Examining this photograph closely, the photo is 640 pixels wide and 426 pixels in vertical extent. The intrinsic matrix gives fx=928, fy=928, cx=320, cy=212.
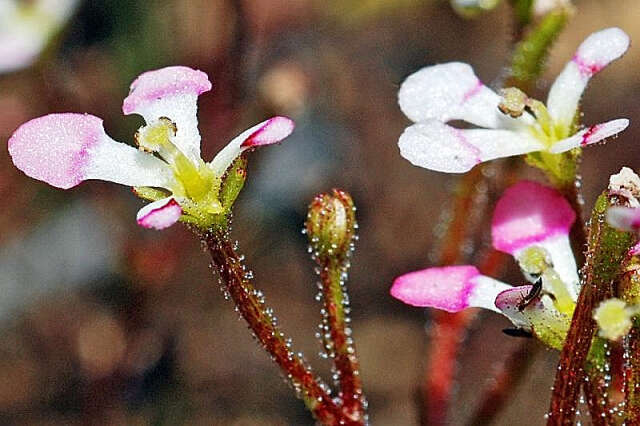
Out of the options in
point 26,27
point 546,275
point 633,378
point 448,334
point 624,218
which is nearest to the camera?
point 624,218

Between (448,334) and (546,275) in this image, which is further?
(448,334)

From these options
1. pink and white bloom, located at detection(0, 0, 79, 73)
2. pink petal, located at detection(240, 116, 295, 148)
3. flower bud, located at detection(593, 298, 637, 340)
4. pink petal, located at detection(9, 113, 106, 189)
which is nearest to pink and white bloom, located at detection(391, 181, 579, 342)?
flower bud, located at detection(593, 298, 637, 340)

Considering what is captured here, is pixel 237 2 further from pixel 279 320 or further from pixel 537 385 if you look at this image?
pixel 537 385

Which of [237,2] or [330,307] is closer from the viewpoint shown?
[330,307]

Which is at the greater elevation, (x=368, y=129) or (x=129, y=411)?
(x=368, y=129)

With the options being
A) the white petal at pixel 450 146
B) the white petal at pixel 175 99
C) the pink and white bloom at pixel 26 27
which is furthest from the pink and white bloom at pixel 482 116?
the pink and white bloom at pixel 26 27

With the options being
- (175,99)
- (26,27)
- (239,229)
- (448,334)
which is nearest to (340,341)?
(175,99)

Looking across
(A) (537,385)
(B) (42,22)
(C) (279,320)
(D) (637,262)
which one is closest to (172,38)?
(B) (42,22)

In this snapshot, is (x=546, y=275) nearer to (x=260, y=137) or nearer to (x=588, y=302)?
(x=588, y=302)
